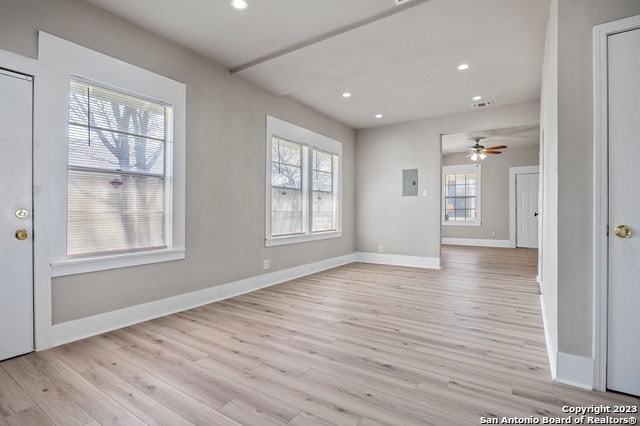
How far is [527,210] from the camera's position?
29.1 feet

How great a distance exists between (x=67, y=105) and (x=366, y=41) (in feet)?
8.80

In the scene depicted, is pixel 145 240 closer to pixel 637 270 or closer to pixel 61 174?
pixel 61 174

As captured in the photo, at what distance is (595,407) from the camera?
1709 millimetres

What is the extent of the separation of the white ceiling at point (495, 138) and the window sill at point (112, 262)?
6.19 meters

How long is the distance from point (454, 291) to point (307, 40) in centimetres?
348

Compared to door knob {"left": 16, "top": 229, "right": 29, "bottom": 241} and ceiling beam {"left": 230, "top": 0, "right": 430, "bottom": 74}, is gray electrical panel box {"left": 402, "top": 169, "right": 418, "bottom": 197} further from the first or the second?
door knob {"left": 16, "top": 229, "right": 29, "bottom": 241}

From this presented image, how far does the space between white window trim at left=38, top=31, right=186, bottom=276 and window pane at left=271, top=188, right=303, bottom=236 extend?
5.40 feet

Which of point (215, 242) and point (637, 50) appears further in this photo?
point (215, 242)

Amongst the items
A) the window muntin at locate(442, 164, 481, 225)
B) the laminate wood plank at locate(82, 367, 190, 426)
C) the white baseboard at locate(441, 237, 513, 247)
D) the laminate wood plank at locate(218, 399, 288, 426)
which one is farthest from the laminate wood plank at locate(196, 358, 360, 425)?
the window muntin at locate(442, 164, 481, 225)

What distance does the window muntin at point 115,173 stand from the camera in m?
2.65

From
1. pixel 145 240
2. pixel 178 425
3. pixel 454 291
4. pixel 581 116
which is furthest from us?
pixel 454 291

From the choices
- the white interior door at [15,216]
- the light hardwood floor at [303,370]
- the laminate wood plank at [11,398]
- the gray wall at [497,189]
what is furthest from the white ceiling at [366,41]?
the gray wall at [497,189]

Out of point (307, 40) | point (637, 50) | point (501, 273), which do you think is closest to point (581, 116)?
point (637, 50)

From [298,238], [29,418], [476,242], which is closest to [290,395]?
[29,418]
